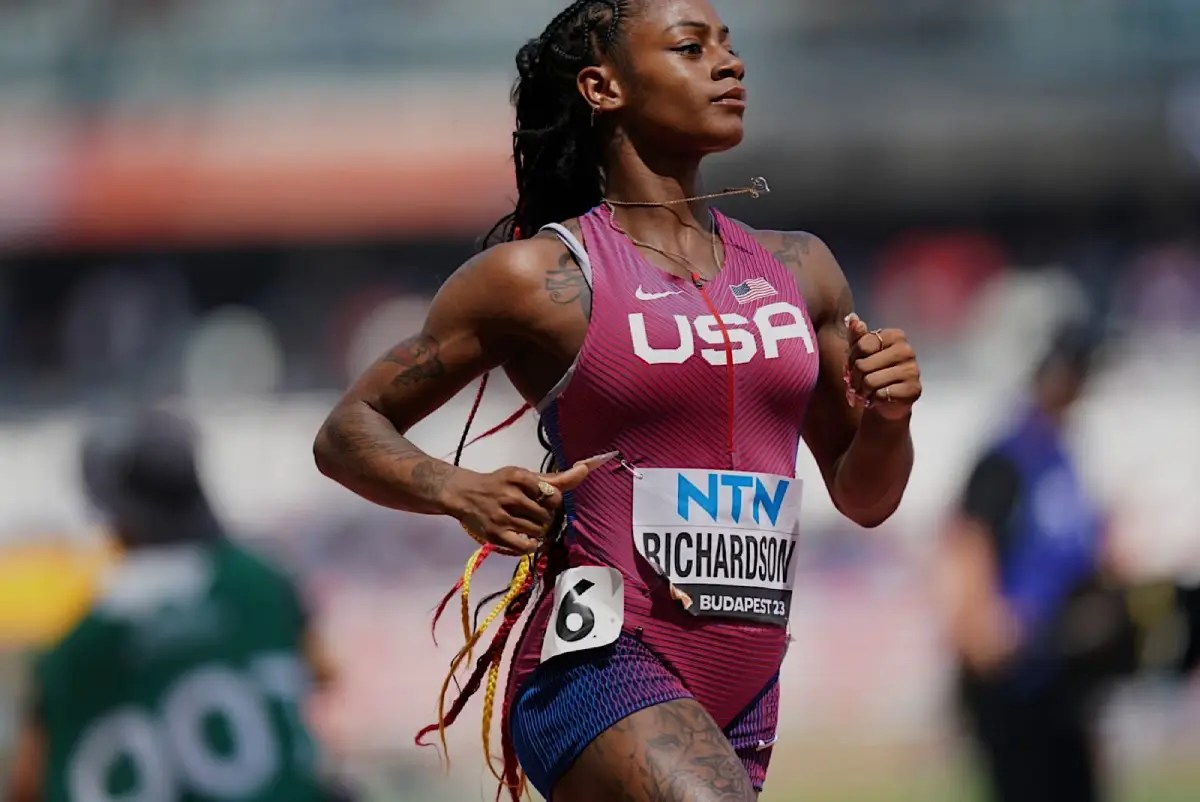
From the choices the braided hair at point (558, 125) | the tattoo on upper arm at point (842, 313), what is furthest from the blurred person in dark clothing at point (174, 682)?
the tattoo on upper arm at point (842, 313)

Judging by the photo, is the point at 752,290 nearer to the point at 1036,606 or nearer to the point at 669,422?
the point at 669,422

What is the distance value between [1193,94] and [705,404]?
1214 cm

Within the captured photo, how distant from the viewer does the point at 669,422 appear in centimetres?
328

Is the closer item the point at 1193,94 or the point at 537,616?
the point at 537,616

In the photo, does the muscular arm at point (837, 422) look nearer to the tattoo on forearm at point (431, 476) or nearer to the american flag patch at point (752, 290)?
the american flag patch at point (752, 290)

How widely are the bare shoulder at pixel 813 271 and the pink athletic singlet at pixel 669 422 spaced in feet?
0.72

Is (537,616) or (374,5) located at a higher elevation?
(374,5)

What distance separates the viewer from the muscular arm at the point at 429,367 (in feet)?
10.8

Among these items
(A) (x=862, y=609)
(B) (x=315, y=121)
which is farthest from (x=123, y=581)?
(B) (x=315, y=121)

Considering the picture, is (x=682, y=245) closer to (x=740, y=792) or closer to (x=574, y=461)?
(x=574, y=461)

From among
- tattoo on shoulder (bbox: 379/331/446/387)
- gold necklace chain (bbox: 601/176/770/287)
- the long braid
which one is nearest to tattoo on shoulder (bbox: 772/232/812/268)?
gold necklace chain (bbox: 601/176/770/287)

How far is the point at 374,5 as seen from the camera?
15.8 m

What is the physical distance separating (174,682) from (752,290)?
2310mm

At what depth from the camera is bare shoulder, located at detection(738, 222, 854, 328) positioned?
3.60 m
